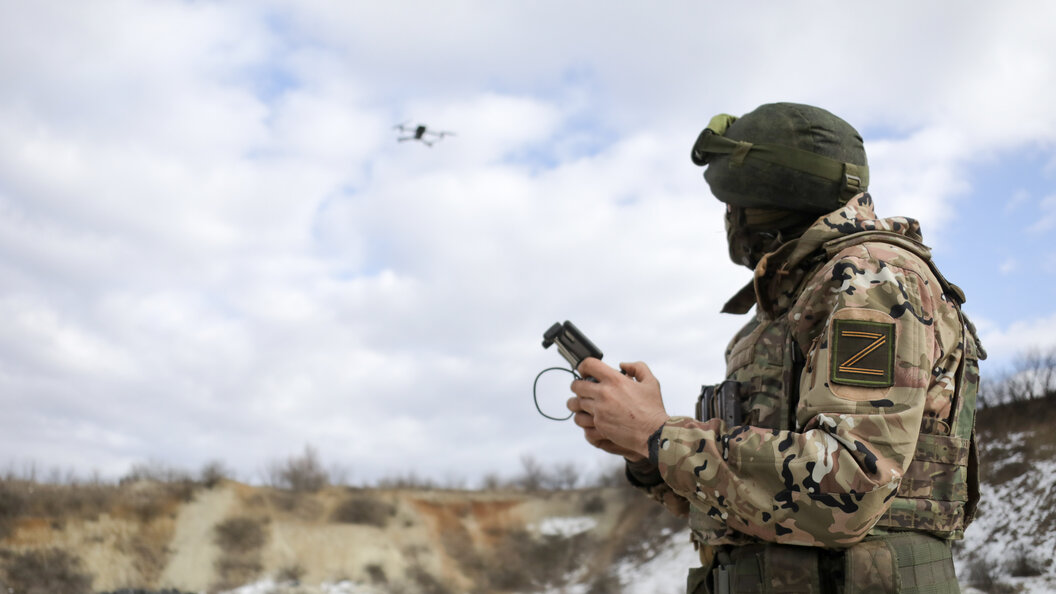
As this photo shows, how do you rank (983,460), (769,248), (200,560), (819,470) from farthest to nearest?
(200,560) → (983,460) → (769,248) → (819,470)

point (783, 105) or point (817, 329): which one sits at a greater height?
point (783, 105)

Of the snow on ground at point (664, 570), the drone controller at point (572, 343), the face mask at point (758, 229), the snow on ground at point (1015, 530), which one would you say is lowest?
the snow on ground at point (664, 570)

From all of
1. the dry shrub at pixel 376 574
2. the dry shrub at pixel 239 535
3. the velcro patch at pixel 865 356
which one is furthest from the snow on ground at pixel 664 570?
the velcro patch at pixel 865 356

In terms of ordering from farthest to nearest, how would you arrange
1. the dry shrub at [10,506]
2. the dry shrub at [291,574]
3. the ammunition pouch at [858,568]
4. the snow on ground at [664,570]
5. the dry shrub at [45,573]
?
the dry shrub at [291,574] < the snow on ground at [664,570] < the dry shrub at [10,506] < the dry shrub at [45,573] < the ammunition pouch at [858,568]

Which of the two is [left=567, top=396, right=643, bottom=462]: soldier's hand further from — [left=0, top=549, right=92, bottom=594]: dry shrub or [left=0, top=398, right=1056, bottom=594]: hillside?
[left=0, top=549, right=92, bottom=594]: dry shrub

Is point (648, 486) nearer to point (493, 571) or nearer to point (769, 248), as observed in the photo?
point (769, 248)

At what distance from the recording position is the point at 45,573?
20859 mm

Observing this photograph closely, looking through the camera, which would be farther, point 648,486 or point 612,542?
point 612,542

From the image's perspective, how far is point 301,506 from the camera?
90.9ft

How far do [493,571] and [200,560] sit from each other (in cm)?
987

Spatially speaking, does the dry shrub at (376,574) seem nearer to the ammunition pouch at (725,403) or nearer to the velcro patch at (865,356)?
the ammunition pouch at (725,403)

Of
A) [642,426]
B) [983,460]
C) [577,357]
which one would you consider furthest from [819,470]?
[983,460]

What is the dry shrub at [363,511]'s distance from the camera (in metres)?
28.1

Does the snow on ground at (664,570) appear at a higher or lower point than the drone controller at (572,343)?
lower
